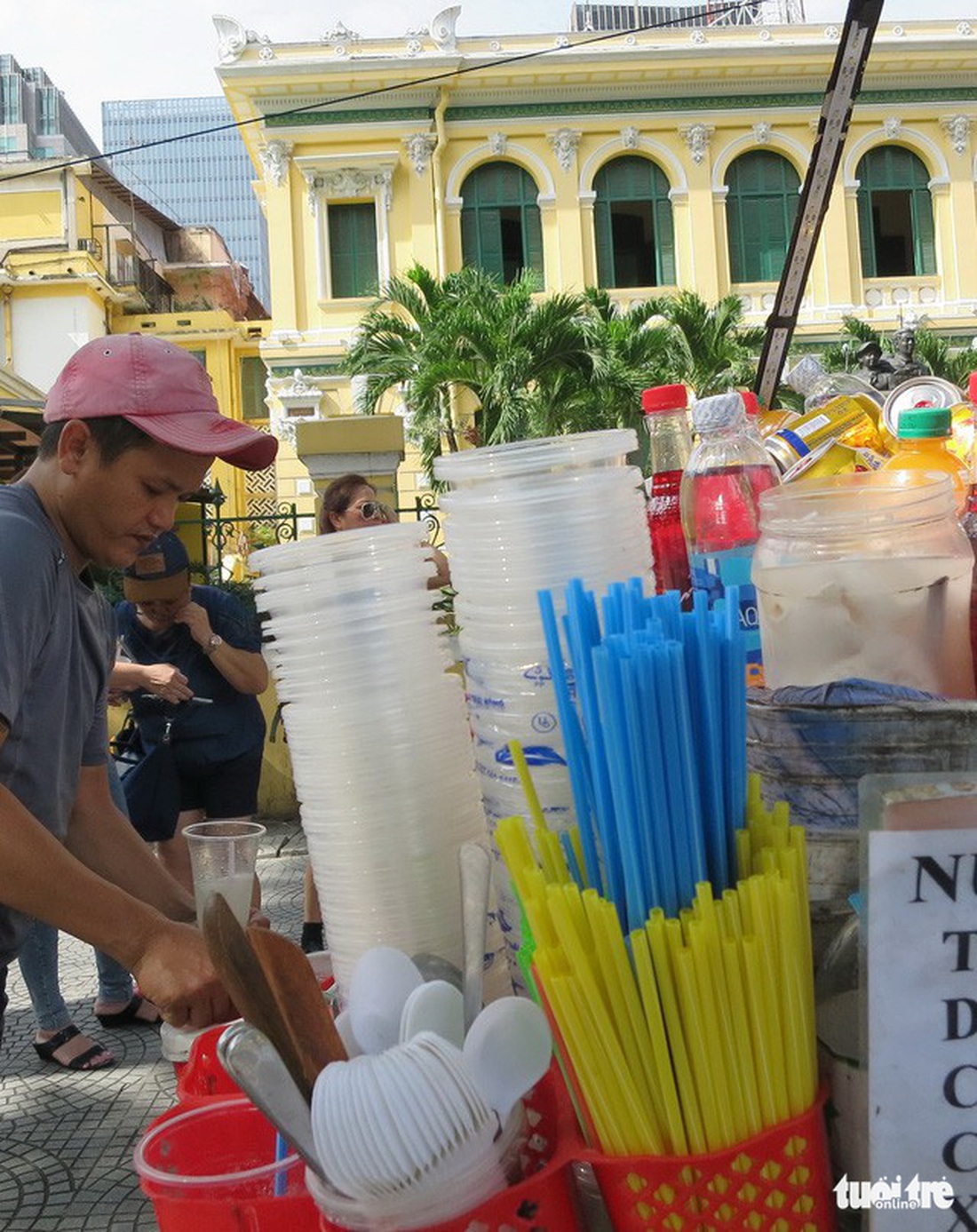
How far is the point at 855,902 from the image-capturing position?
Result: 0.84 meters

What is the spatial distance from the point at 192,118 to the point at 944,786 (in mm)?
128978

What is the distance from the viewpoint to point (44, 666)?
69.1 inches

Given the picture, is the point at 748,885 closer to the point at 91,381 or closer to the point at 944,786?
the point at 944,786

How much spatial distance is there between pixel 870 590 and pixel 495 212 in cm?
2172

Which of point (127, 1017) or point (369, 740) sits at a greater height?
point (369, 740)

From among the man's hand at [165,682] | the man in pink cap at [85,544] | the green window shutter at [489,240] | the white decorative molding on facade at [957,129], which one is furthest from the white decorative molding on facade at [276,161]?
the man in pink cap at [85,544]

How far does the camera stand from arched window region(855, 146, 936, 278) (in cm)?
2181

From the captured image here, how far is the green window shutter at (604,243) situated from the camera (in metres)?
21.6

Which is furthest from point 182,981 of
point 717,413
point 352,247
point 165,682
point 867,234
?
point 867,234

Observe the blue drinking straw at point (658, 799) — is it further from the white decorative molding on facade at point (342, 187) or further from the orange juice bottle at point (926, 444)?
the white decorative molding on facade at point (342, 187)

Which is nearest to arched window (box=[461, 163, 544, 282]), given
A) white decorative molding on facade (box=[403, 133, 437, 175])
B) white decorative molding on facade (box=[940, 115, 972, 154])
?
white decorative molding on facade (box=[403, 133, 437, 175])

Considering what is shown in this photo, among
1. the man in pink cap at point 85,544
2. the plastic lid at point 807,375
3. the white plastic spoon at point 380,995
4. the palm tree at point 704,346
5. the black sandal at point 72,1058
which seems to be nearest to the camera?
the white plastic spoon at point 380,995

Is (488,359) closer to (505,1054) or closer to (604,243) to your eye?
(604,243)

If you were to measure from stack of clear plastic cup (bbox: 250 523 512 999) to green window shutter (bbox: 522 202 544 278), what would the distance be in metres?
21.2
